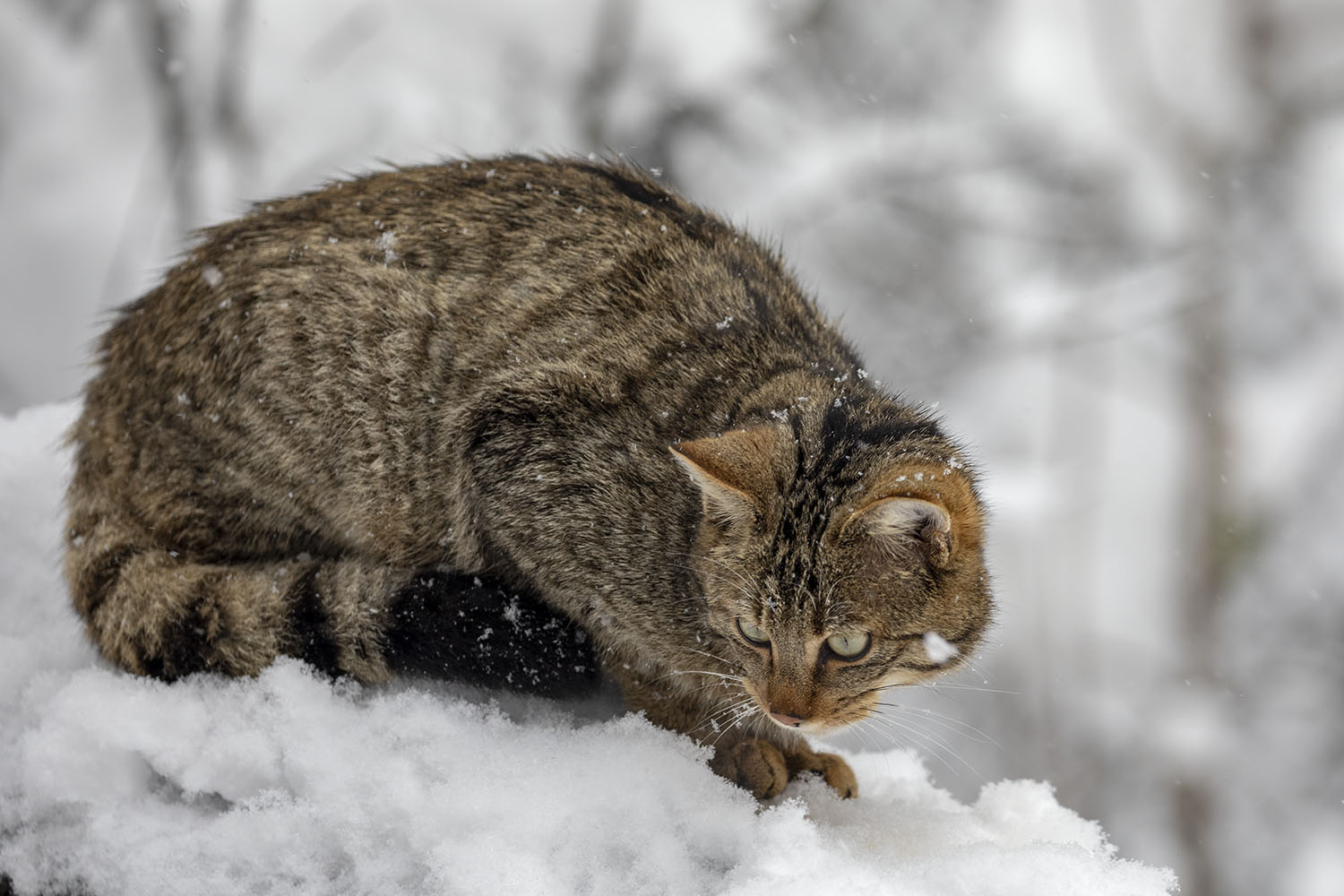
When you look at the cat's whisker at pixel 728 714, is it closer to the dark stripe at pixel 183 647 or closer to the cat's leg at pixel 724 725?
the cat's leg at pixel 724 725

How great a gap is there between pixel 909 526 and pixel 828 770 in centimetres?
72

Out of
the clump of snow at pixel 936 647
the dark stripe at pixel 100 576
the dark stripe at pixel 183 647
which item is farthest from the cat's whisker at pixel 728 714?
the dark stripe at pixel 100 576

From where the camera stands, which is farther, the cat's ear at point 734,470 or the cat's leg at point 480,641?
the cat's leg at point 480,641

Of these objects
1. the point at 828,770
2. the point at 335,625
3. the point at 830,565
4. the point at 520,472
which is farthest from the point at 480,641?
the point at 828,770

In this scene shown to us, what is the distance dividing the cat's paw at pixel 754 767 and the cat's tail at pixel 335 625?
1.26 ft

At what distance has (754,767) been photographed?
2658 mm

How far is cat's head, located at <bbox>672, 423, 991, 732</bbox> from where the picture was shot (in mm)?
2479

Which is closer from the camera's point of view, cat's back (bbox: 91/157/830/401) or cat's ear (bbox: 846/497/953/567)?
cat's ear (bbox: 846/497/953/567)

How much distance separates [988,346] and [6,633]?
18.4ft

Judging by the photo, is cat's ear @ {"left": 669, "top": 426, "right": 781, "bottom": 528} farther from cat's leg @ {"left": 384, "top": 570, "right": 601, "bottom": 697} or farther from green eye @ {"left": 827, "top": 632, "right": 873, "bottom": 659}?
cat's leg @ {"left": 384, "top": 570, "right": 601, "bottom": 697}

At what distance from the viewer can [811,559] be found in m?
2.49

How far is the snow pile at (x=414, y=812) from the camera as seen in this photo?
2.07 meters

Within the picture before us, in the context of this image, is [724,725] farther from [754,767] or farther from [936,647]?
[936,647]

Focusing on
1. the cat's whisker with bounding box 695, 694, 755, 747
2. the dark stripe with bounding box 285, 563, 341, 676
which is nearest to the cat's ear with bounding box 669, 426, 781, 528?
the cat's whisker with bounding box 695, 694, 755, 747
